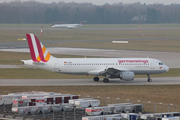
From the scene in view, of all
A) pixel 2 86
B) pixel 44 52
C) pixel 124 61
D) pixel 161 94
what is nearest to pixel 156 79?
pixel 124 61

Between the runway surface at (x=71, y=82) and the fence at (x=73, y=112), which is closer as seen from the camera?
the fence at (x=73, y=112)

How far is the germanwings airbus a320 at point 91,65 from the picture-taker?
189ft

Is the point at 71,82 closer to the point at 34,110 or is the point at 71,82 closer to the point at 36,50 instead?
the point at 36,50

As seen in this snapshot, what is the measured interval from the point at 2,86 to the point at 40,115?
21026mm

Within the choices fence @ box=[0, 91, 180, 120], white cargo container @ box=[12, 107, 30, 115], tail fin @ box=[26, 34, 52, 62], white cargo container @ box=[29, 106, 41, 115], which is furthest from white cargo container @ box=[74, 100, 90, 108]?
tail fin @ box=[26, 34, 52, 62]

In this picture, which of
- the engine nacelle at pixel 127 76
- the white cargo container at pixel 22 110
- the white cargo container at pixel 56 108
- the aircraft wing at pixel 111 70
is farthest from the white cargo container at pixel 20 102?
the engine nacelle at pixel 127 76

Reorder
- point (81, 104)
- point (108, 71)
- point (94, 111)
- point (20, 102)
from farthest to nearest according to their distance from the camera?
→ point (108, 71)
point (20, 102)
point (81, 104)
point (94, 111)

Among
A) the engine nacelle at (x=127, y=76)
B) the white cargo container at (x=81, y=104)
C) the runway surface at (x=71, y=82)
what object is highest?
the engine nacelle at (x=127, y=76)

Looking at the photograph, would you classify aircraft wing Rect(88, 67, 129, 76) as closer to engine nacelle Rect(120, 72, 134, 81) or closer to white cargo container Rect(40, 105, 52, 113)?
engine nacelle Rect(120, 72, 134, 81)

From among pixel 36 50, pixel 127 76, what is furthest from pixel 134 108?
pixel 36 50

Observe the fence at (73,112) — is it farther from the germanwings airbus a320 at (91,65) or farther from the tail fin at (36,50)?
the tail fin at (36,50)

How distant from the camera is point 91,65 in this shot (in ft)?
196

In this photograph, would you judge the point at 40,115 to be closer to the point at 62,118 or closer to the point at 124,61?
the point at 62,118

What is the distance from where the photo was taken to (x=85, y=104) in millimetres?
37031
